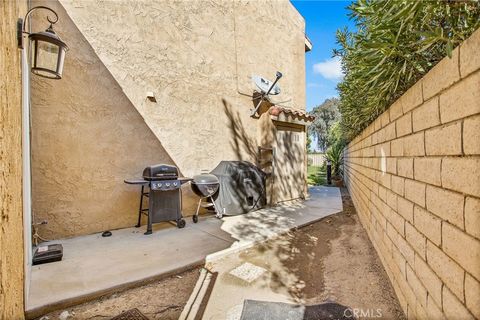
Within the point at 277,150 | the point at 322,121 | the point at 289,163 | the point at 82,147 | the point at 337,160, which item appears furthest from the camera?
the point at 322,121

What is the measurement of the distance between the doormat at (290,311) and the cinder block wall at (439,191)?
2.01 ft

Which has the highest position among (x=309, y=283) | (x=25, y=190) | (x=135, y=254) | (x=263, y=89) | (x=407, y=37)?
(x=263, y=89)

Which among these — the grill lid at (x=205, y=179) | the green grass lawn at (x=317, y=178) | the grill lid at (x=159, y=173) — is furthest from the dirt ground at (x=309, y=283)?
the green grass lawn at (x=317, y=178)

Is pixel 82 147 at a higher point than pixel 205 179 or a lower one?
higher

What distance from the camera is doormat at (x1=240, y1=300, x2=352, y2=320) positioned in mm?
2174

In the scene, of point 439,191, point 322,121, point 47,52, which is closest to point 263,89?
point 47,52

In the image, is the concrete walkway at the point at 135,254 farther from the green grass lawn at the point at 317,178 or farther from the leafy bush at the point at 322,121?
the leafy bush at the point at 322,121

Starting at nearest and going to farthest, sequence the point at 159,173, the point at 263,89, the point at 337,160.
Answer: the point at 159,173
the point at 263,89
the point at 337,160

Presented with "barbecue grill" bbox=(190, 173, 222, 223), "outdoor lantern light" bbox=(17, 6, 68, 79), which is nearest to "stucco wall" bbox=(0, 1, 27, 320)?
"outdoor lantern light" bbox=(17, 6, 68, 79)

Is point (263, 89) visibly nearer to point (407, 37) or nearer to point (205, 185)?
point (205, 185)

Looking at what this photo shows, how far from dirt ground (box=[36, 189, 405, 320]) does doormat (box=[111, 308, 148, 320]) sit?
0.15 feet

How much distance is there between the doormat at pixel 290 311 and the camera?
85.6 inches

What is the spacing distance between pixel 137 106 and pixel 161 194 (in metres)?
2.06

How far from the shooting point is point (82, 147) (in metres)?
4.30
